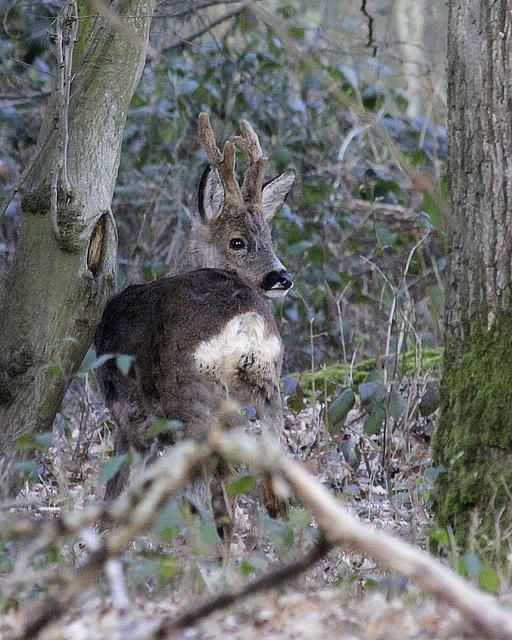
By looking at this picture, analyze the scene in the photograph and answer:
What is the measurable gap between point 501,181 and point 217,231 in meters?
2.83

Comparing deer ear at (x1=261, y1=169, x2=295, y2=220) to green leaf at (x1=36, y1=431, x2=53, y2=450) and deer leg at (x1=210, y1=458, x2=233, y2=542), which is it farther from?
green leaf at (x1=36, y1=431, x2=53, y2=450)

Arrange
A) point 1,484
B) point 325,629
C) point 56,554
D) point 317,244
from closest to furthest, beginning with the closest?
point 325,629 → point 56,554 → point 1,484 → point 317,244

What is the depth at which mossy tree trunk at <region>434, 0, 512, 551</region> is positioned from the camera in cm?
400

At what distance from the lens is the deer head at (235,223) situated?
6258 millimetres

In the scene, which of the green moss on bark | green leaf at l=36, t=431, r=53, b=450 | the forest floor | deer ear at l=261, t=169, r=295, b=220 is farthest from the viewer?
deer ear at l=261, t=169, r=295, b=220

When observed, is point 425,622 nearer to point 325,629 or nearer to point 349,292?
point 325,629

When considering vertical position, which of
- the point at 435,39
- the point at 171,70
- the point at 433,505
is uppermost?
the point at 435,39

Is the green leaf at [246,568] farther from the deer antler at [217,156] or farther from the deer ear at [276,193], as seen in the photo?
the deer ear at [276,193]

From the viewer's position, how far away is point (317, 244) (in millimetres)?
8469

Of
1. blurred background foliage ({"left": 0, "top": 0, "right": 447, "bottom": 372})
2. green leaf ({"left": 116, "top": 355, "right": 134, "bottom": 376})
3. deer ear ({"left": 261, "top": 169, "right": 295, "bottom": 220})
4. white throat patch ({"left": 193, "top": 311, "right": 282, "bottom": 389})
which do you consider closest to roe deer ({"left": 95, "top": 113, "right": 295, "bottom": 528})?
white throat patch ({"left": 193, "top": 311, "right": 282, "bottom": 389})

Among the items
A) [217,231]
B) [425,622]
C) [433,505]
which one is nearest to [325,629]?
[425,622]

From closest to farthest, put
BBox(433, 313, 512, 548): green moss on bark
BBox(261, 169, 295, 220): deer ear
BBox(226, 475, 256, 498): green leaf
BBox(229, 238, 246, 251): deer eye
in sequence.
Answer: BBox(226, 475, 256, 498): green leaf < BBox(433, 313, 512, 548): green moss on bark < BBox(229, 238, 246, 251): deer eye < BBox(261, 169, 295, 220): deer ear

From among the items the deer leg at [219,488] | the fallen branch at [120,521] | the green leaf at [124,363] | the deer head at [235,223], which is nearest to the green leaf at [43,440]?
the green leaf at [124,363]

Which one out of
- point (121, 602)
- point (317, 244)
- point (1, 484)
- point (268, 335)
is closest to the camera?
point (121, 602)
